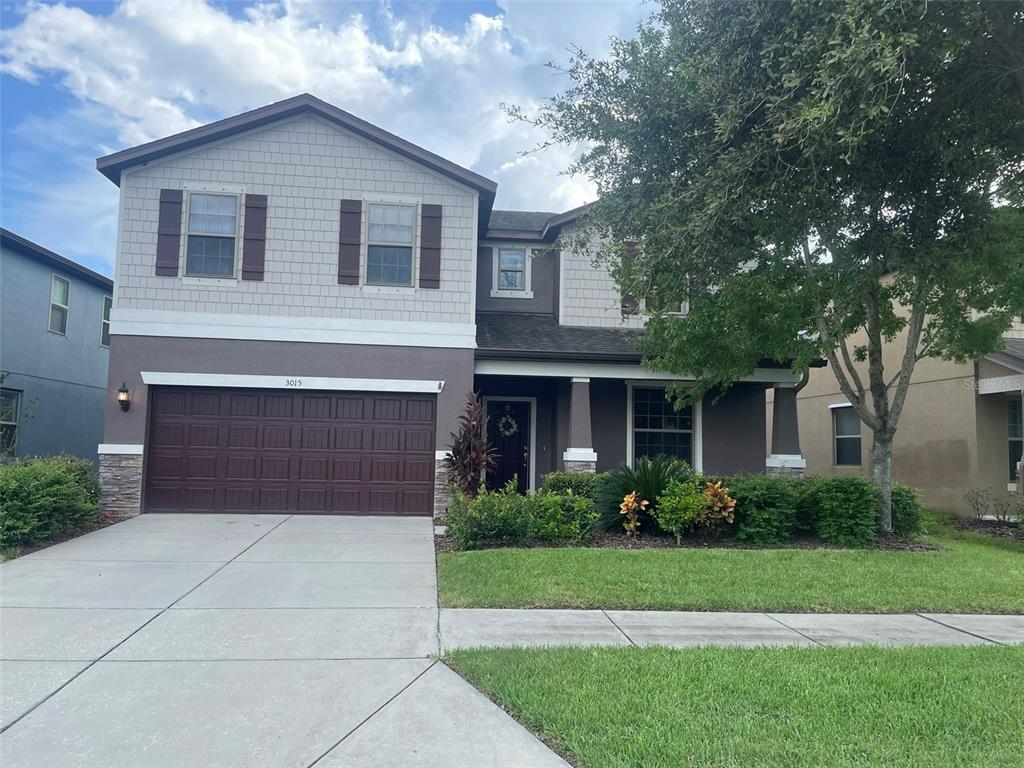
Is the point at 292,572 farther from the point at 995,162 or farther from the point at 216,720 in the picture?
the point at 995,162

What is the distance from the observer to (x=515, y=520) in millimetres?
10289

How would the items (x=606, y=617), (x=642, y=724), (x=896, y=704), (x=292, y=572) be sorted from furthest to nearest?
(x=292, y=572), (x=606, y=617), (x=896, y=704), (x=642, y=724)

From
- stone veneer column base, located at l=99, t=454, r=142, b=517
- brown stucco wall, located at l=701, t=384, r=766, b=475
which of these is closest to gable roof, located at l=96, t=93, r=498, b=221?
stone veneer column base, located at l=99, t=454, r=142, b=517

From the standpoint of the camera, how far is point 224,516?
12.7 m

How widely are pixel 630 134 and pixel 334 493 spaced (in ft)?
27.4

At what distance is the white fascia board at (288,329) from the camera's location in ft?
42.1

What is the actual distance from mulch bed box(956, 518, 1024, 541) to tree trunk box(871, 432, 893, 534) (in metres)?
3.06

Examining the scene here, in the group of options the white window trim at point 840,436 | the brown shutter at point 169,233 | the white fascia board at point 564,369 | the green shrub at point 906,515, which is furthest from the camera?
the white window trim at point 840,436

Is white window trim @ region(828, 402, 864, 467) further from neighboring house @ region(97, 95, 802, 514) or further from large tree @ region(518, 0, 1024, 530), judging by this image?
large tree @ region(518, 0, 1024, 530)

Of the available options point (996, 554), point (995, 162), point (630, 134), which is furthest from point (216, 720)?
point (996, 554)

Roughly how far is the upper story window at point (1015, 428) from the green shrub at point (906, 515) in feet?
18.2

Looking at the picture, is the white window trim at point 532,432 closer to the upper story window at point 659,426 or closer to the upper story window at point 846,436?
the upper story window at point 659,426

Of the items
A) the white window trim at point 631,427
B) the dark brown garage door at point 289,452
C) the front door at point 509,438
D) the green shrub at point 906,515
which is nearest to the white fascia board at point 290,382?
the dark brown garage door at point 289,452

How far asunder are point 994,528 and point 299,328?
13.3 meters
